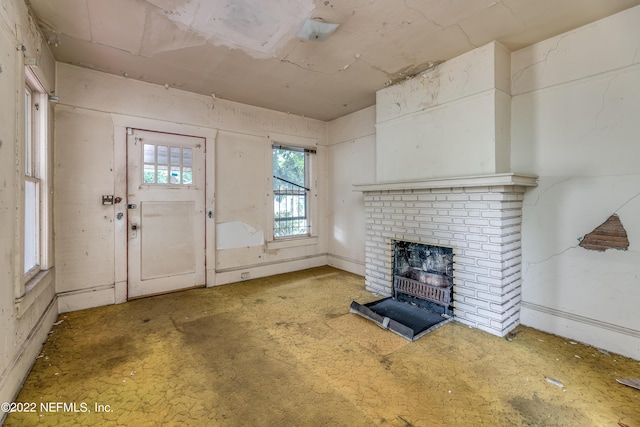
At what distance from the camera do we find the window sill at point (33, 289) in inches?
77.3

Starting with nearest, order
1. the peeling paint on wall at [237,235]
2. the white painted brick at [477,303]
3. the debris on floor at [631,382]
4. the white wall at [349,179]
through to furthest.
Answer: the debris on floor at [631,382], the white painted brick at [477,303], the peeling paint on wall at [237,235], the white wall at [349,179]

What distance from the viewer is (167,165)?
12.5ft

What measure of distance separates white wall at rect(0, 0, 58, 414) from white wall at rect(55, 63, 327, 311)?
105 centimetres

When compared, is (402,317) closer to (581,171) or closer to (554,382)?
(554,382)

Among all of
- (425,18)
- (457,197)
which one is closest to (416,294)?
(457,197)

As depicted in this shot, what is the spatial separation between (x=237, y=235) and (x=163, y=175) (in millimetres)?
1331

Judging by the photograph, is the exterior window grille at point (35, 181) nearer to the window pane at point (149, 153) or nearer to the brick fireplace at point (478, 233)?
the window pane at point (149, 153)

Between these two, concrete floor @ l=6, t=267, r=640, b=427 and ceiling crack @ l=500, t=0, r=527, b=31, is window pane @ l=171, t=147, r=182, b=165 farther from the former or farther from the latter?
ceiling crack @ l=500, t=0, r=527, b=31

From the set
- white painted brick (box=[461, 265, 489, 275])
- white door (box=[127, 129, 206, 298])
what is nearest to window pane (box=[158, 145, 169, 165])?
white door (box=[127, 129, 206, 298])

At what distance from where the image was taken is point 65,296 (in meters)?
3.16

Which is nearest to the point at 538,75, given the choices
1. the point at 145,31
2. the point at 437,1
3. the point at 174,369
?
the point at 437,1

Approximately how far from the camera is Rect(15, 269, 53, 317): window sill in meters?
1.96

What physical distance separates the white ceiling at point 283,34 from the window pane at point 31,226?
4.75 feet

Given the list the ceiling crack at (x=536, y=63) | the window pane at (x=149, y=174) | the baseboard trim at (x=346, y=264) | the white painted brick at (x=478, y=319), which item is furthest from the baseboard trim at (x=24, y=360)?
the ceiling crack at (x=536, y=63)
